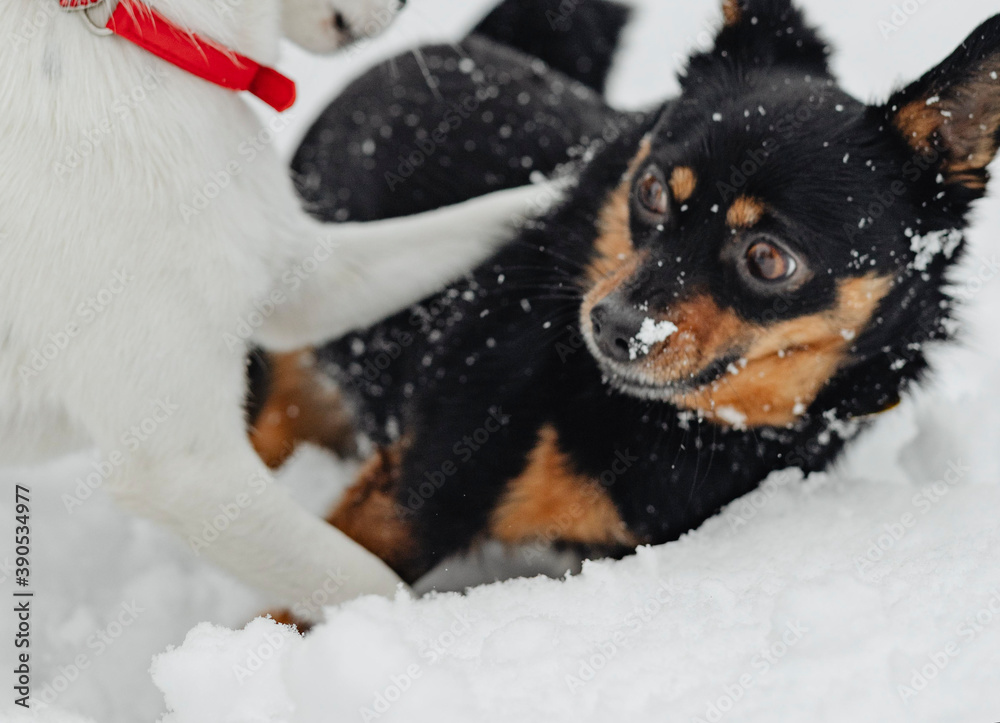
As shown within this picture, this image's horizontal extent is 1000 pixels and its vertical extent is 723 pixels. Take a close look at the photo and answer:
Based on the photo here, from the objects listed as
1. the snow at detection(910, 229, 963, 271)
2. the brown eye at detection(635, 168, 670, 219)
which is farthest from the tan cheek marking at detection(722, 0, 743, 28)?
the snow at detection(910, 229, 963, 271)

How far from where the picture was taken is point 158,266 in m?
1.62

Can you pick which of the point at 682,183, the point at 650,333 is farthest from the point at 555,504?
the point at 682,183

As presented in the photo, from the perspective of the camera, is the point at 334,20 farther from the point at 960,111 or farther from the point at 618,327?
the point at 960,111

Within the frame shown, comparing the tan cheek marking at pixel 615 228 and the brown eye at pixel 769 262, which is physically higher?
the brown eye at pixel 769 262

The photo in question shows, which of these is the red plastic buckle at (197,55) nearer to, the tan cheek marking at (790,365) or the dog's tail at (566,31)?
the tan cheek marking at (790,365)

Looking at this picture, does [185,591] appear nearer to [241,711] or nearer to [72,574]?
[72,574]

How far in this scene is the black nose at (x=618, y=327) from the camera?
1.74 m

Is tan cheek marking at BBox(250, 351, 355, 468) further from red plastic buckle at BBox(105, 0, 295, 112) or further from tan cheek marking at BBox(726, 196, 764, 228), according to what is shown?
tan cheek marking at BBox(726, 196, 764, 228)

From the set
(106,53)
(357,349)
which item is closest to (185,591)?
(357,349)

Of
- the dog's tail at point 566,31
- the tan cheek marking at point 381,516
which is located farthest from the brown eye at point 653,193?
the dog's tail at point 566,31

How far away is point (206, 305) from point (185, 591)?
1157mm

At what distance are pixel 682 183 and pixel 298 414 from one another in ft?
5.44

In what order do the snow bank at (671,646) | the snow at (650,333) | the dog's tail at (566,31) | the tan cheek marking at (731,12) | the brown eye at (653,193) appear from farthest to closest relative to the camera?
the dog's tail at (566,31)
the tan cheek marking at (731,12)
the brown eye at (653,193)
the snow at (650,333)
the snow bank at (671,646)

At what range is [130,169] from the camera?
5.19 feet
